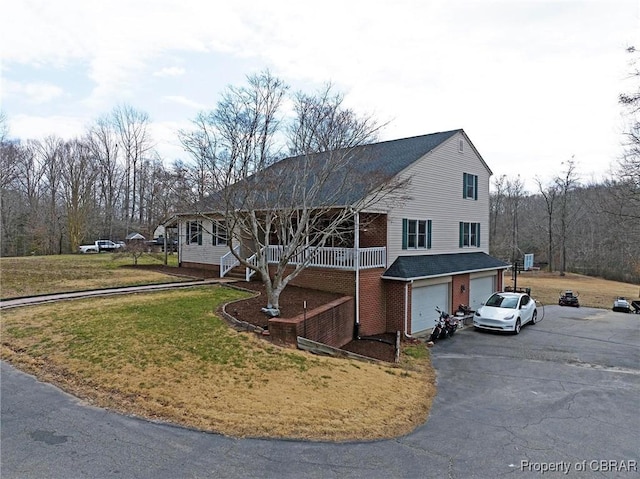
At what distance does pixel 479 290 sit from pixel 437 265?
15.9ft

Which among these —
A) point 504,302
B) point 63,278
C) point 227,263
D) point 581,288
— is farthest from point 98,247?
point 581,288

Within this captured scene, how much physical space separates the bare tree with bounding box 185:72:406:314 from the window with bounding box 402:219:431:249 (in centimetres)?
295

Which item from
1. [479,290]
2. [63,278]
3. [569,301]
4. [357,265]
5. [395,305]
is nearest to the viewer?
[357,265]

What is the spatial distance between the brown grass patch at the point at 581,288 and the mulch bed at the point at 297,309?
56.7 feet

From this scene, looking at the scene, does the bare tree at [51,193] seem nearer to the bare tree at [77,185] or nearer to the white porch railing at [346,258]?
the bare tree at [77,185]

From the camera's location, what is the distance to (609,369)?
11.7 metres

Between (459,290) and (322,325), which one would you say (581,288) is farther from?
(322,325)

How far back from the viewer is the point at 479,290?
21.5 metres

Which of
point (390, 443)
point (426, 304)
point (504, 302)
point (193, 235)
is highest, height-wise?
point (193, 235)

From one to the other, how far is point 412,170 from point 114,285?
12.8 meters

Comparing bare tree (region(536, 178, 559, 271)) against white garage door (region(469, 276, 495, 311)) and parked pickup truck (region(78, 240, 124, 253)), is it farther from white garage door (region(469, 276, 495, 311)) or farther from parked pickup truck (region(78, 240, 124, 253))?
parked pickup truck (region(78, 240, 124, 253))

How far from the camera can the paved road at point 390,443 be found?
16.5 feet

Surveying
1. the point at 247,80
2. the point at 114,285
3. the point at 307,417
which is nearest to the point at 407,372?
the point at 307,417

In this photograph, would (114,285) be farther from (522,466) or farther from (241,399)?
(522,466)
